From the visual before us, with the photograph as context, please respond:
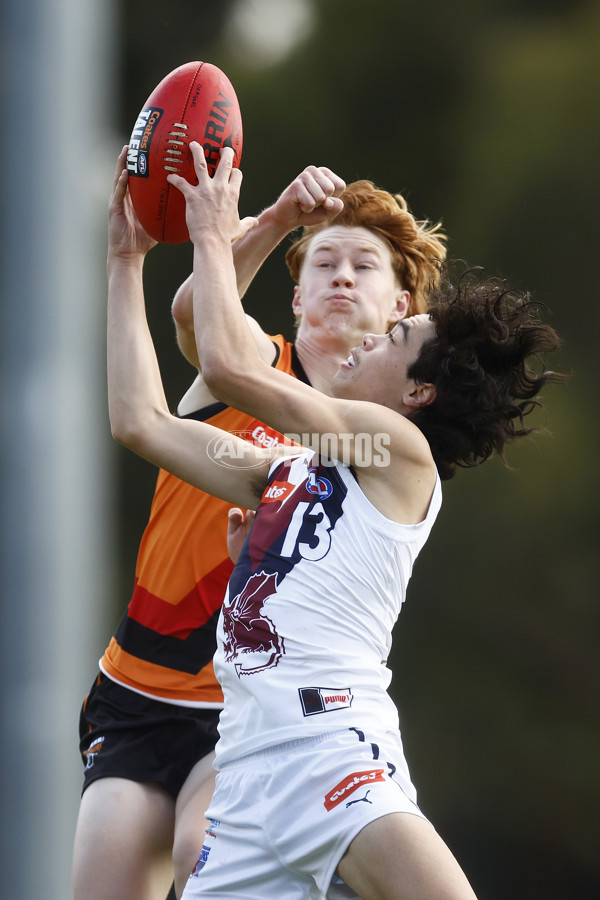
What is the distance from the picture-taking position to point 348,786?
1.65 m

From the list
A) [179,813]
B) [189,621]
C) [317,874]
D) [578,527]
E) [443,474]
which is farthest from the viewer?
[578,527]

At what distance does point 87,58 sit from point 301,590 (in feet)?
6.08

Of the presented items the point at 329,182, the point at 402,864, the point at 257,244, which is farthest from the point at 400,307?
the point at 402,864

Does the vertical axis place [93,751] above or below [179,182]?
below

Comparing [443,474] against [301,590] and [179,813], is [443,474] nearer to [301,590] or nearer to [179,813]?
[301,590]

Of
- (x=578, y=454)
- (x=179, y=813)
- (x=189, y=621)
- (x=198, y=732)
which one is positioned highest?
(x=578, y=454)

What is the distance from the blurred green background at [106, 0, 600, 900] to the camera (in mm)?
4270

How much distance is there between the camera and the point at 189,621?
2.56m

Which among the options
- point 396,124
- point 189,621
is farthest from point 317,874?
point 396,124

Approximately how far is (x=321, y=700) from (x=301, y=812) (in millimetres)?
190

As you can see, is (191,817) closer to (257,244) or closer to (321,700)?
(321,700)

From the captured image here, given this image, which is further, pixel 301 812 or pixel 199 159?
pixel 199 159

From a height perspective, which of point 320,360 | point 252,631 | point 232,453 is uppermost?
point 320,360

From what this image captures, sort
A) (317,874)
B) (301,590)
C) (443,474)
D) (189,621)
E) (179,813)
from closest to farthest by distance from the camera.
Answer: (317,874) → (301,590) → (443,474) → (179,813) → (189,621)
